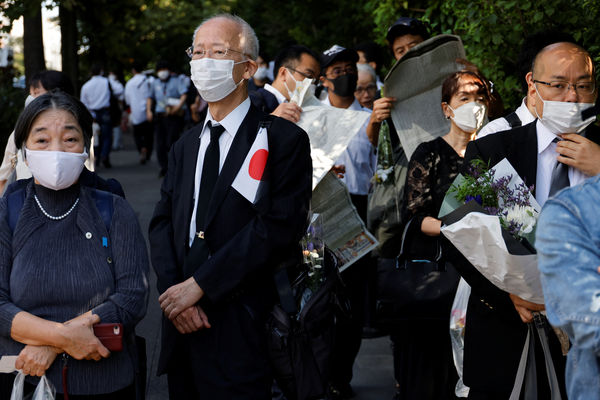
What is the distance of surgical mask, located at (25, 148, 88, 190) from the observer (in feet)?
11.3

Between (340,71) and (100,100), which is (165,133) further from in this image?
(340,71)

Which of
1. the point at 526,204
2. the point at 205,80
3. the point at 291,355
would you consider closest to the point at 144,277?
the point at 291,355

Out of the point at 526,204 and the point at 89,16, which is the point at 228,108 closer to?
the point at 526,204

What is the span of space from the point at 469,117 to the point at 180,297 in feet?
7.09

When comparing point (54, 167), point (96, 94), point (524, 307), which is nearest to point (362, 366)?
point (524, 307)

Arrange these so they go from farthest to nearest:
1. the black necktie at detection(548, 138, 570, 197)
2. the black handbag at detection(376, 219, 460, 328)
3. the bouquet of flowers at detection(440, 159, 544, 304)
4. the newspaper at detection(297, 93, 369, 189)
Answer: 1. the newspaper at detection(297, 93, 369, 189)
2. the black handbag at detection(376, 219, 460, 328)
3. the black necktie at detection(548, 138, 570, 197)
4. the bouquet of flowers at detection(440, 159, 544, 304)

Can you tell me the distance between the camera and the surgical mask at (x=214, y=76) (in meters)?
3.77

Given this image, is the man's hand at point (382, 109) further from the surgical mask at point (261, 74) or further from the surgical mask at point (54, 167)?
the surgical mask at point (261, 74)

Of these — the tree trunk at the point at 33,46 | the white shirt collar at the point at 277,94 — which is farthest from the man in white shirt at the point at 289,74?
the tree trunk at the point at 33,46

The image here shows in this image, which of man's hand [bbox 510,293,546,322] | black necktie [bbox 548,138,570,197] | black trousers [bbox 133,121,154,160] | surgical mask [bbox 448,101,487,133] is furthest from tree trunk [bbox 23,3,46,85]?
Answer: man's hand [bbox 510,293,546,322]

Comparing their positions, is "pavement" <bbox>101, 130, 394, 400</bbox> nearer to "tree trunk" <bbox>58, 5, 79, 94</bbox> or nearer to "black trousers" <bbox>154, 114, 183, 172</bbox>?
"black trousers" <bbox>154, 114, 183, 172</bbox>

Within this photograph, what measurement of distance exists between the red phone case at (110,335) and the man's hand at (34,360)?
8.2 inches

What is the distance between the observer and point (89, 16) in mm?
17578

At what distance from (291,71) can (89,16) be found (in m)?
12.8
